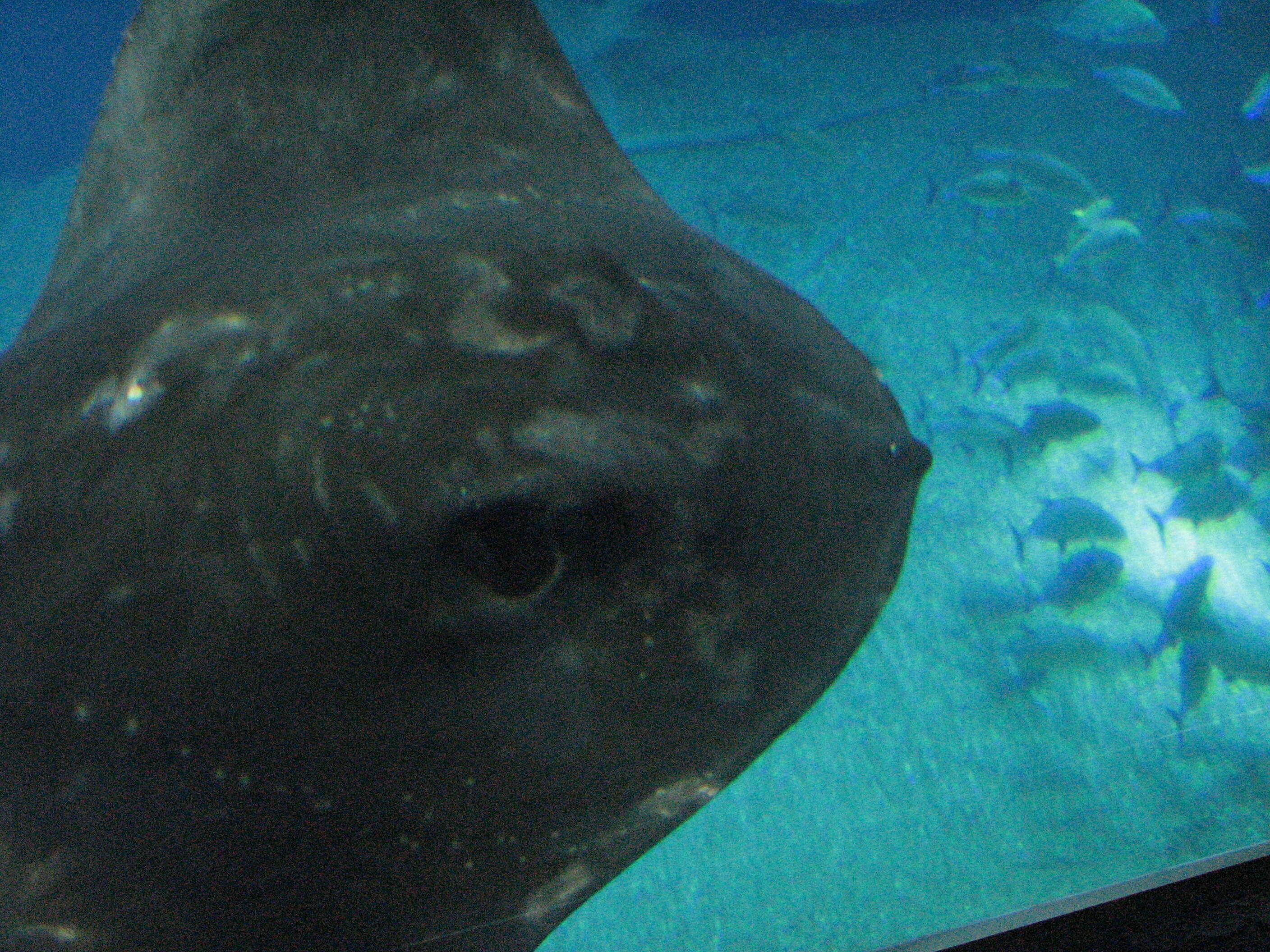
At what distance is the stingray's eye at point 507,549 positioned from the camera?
60.9 inches

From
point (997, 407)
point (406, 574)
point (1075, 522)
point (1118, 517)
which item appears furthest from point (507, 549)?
point (997, 407)

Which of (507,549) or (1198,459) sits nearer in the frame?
(507,549)

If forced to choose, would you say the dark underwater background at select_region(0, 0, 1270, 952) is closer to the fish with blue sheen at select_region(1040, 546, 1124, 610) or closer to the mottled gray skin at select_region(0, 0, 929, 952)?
the fish with blue sheen at select_region(1040, 546, 1124, 610)

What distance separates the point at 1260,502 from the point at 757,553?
8.56m

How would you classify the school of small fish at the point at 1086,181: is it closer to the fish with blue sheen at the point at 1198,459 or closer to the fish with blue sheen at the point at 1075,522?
the fish with blue sheen at the point at 1198,459

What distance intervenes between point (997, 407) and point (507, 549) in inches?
345

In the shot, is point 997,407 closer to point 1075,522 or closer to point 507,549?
point 1075,522

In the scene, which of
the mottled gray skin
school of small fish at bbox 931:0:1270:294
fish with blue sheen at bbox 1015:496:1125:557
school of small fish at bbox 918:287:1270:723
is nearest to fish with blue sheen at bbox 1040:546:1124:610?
school of small fish at bbox 918:287:1270:723

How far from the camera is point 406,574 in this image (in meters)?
1.52

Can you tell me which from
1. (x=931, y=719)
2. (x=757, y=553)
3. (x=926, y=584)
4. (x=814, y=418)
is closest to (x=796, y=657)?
(x=757, y=553)

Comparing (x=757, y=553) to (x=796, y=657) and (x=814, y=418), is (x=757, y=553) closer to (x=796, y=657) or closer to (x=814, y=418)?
(x=796, y=657)

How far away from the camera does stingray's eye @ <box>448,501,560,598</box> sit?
155 cm

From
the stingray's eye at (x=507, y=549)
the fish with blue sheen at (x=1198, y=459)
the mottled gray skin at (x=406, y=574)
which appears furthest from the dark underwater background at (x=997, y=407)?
the stingray's eye at (x=507, y=549)

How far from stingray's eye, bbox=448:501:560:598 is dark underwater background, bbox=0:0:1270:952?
12.5ft
